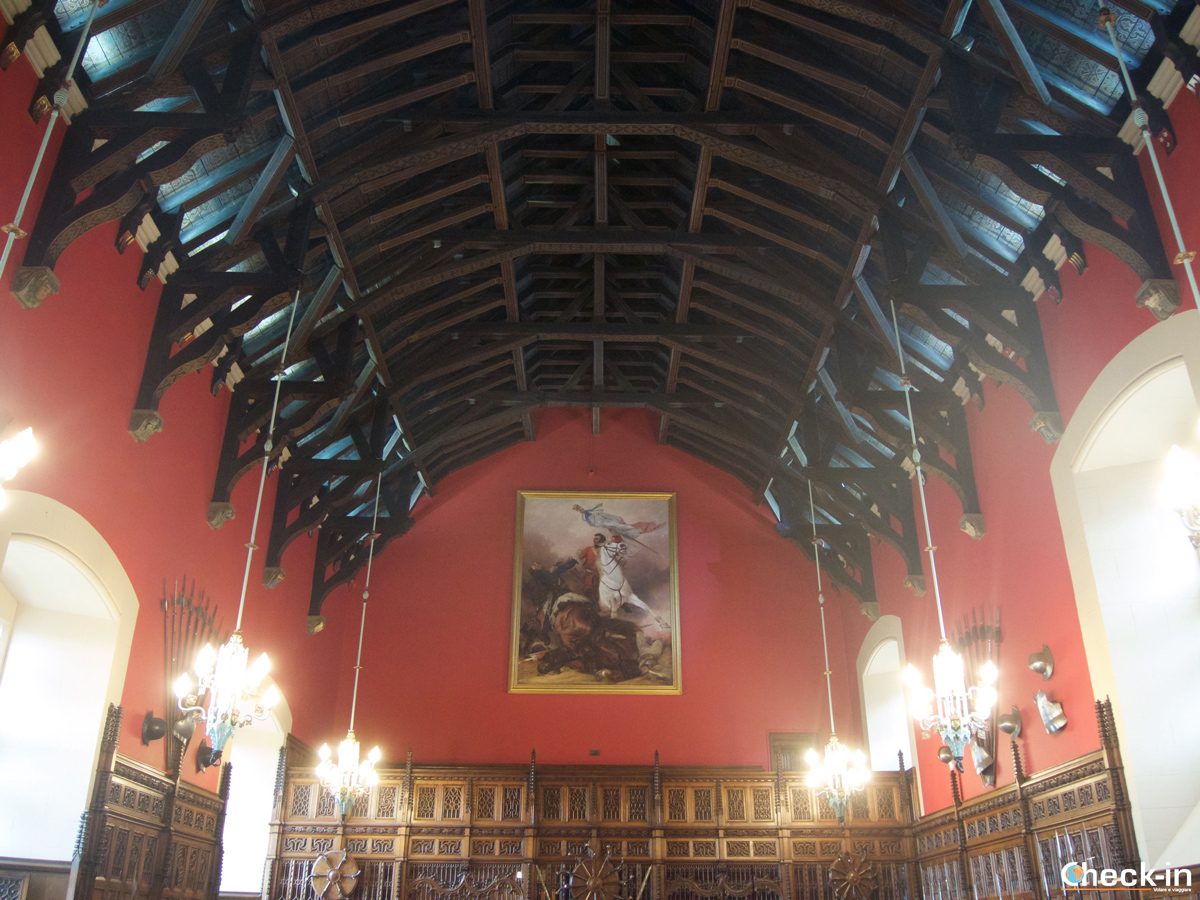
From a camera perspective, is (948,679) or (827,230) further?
(827,230)

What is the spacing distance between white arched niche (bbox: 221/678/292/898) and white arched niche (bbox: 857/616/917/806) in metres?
7.33

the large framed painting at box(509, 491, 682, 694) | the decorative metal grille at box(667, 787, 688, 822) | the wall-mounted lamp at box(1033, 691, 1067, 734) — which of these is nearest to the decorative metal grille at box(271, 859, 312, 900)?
the large framed painting at box(509, 491, 682, 694)

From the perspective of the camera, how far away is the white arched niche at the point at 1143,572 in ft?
21.2

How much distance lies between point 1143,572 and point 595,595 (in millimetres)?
7955

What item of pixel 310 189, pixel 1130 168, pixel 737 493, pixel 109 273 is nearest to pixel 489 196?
pixel 310 189

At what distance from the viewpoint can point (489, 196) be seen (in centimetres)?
970

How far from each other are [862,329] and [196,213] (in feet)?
19.7

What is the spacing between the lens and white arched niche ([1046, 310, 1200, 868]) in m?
6.46

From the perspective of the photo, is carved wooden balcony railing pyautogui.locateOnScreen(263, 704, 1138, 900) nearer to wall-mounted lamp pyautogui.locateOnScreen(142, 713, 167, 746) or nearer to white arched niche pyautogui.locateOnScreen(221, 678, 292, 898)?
white arched niche pyautogui.locateOnScreen(221, 678, 292, 898)

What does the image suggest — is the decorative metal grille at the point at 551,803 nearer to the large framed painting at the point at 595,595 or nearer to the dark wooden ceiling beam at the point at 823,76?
the large framed painting at the point at 595,595

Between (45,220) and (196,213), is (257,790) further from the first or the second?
(45,220)

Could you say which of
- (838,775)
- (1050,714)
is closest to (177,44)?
(1050,714)

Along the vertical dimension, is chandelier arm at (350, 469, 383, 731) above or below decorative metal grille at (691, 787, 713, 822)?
above

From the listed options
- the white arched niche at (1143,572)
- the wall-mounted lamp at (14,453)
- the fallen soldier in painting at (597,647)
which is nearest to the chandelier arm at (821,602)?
the fallen soldier in painting at (597,647)
